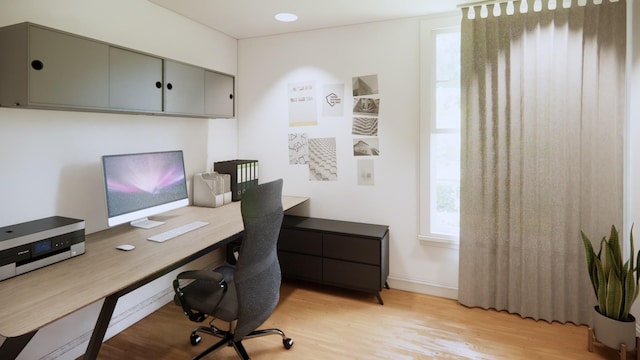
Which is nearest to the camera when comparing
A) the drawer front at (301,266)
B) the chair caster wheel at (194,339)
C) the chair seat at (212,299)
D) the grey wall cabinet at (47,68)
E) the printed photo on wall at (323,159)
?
the grey wall cabinet at (47,68)

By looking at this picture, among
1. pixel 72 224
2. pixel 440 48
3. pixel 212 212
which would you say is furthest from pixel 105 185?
pixel 440 48

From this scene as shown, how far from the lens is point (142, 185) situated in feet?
7.79

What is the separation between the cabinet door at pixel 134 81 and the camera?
2.11 metres

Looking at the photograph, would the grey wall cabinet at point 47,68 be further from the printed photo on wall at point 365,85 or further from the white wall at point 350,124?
the printed photo on wall at point 365,85

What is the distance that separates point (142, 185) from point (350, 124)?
1.85m

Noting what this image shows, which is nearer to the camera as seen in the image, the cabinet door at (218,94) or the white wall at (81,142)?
the white wall at (81,142)

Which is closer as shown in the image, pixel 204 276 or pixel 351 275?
pixel 204 276

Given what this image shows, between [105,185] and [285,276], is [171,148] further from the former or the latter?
[285,276]

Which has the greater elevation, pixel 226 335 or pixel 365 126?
pixel 365 126

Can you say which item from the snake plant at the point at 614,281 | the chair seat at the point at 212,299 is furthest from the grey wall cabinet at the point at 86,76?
the snake plant at the point at 614,281

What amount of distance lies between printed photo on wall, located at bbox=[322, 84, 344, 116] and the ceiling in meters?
0.58

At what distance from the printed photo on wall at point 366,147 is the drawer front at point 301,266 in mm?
1055

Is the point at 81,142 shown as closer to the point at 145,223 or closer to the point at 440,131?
the point at 145,223

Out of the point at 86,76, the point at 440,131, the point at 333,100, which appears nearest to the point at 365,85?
the point at 333,100
